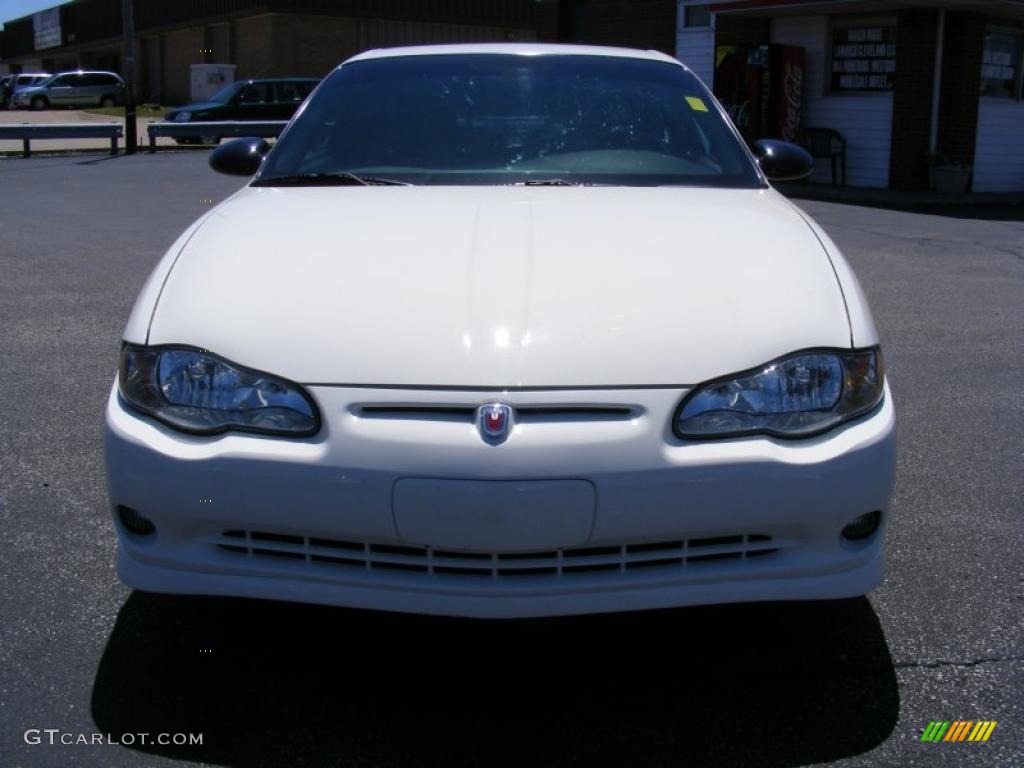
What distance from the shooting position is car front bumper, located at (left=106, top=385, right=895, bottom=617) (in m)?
2.49

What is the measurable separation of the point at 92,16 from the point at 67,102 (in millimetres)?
15820

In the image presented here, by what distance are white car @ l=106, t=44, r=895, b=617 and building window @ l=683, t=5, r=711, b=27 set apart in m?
19.0

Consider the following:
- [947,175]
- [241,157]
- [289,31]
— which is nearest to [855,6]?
[947,175]

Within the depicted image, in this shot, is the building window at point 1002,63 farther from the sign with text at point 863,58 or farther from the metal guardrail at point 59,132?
the metal guardrail at point 59,132

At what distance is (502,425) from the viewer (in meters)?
2.50

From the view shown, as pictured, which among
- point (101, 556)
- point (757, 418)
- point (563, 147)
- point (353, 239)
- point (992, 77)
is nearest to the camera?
point (757, 418)

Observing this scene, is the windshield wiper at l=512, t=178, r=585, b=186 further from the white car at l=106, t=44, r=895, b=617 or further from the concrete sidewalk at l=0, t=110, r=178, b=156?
the concrete sidewalk at l=0, t=110, r=178, b=156

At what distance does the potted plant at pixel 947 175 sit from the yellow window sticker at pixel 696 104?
14.0m

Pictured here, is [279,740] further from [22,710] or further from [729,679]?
[729,679]

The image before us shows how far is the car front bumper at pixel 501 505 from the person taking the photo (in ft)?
8.18

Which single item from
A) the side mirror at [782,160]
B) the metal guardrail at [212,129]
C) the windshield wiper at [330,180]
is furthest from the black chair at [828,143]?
the windshield wiper at [330,180]

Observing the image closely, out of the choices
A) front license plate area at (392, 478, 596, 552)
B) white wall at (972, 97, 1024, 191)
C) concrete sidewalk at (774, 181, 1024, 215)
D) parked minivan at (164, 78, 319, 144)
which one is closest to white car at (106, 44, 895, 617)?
front license plate area at (392, 478, 596, 552)

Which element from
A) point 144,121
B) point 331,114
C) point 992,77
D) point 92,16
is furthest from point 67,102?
point 331,114

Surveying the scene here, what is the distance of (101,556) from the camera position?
367 cm
